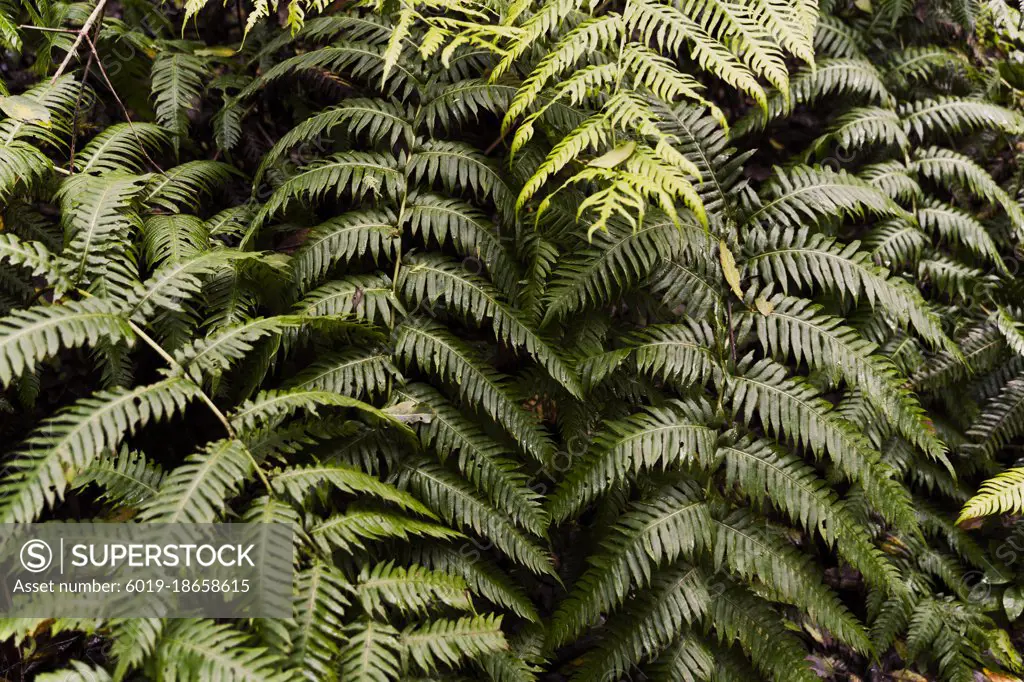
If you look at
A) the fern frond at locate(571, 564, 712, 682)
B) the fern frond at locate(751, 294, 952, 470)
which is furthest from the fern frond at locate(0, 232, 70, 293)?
the fern frond at locate(751, 294, 952, 470)

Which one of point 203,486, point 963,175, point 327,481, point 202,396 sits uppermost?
point 963,175

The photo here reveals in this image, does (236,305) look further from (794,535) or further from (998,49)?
(998,49)

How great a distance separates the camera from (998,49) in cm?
399

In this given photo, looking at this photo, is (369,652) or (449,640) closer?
(369,652)

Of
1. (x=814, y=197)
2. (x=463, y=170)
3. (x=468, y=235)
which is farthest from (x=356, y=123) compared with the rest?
(x=814, y=197)

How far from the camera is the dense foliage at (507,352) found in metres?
2.05

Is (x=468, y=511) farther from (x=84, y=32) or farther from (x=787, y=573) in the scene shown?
(x=84, y=32)

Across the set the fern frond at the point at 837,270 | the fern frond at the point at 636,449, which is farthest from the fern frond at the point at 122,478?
the fern frond at the point at 837,270

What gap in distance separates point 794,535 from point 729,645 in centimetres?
88

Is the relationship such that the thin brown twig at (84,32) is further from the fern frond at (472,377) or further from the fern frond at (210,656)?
the fern frond at (210,656)

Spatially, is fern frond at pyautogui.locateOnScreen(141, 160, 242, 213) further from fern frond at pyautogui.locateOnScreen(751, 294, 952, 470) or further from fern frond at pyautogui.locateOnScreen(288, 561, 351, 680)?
fern frond at pyautogui.locateOnScreen(751, 294, 952, 470)

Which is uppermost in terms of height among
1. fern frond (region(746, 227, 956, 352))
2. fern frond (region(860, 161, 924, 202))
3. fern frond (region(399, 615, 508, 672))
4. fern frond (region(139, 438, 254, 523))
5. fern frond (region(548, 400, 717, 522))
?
fern frond (region(860, 161, 924, 202))

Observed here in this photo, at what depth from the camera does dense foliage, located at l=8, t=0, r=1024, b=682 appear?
80.9 inches

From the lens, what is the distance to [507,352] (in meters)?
2.87
